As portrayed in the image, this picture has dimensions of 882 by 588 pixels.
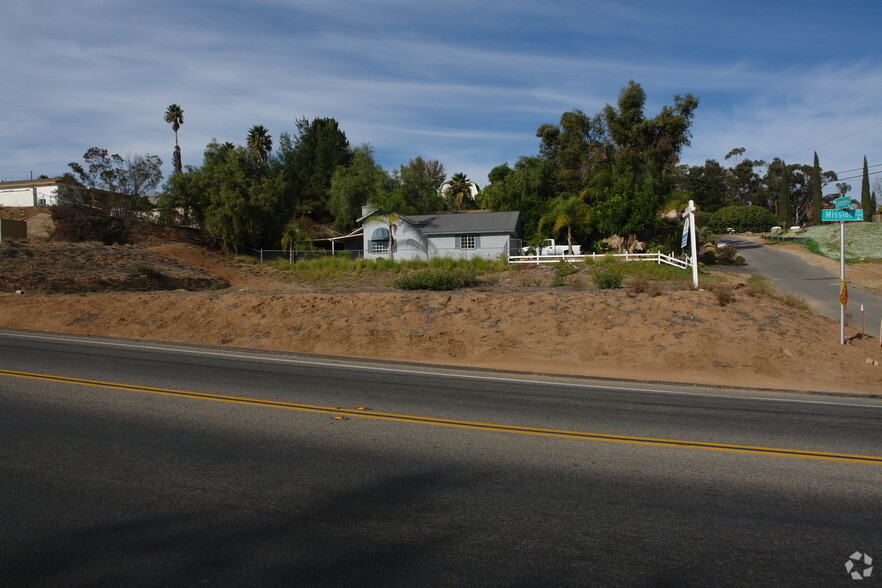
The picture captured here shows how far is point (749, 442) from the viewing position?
7.73 meters

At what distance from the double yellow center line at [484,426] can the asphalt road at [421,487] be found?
45mm

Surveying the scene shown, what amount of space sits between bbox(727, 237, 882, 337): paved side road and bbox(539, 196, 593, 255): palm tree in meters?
12.9

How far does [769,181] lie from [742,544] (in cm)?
11358

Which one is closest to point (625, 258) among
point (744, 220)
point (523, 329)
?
point (523, 329)

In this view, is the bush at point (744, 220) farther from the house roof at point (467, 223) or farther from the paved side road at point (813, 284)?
the house roof at point (467, 223)

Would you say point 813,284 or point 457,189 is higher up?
point 457,189

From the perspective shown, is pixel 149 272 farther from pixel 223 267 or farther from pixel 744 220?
pixel 744 220

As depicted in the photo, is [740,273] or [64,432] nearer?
[64,432]

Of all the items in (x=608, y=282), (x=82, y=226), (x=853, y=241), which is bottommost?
(x=608, y=282)

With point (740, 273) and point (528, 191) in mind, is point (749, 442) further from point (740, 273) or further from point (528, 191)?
point (528, 191)

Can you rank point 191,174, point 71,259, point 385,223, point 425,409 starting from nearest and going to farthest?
point 425,409, point 71,259, point 385,223, point 191,174

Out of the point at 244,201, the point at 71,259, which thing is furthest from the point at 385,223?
the point at 71,259

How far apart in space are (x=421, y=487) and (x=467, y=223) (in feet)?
142

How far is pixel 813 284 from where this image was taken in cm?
3375
